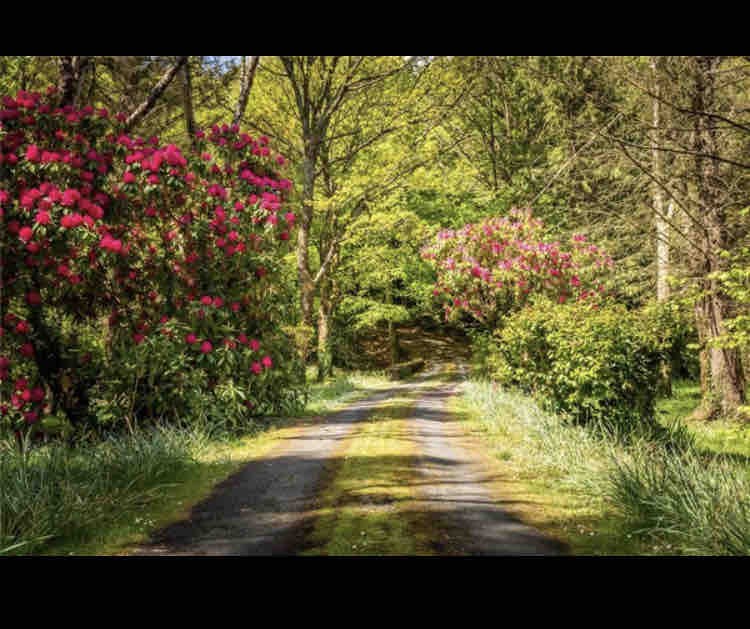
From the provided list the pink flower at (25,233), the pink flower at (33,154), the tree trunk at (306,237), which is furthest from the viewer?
the tree trunk at (306,237)

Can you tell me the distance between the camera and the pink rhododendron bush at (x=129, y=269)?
6145mm

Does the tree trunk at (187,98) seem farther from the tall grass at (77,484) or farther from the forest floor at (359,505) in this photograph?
the tall grass at (77,484)

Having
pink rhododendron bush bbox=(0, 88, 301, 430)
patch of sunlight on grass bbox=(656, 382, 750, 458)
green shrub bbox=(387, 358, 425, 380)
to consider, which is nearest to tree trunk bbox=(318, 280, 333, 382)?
green shrub bbox=(387, 358, 425, 380)

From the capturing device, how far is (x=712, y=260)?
26.8ft

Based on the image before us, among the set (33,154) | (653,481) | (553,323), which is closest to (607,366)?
(553,323)

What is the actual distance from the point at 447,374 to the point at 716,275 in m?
19.7

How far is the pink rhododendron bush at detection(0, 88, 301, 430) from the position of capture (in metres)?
6.14

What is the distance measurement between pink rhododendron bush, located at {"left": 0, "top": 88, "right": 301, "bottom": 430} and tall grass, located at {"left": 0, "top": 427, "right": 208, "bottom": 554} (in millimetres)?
1007

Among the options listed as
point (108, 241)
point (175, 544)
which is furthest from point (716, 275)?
point (108, 241)

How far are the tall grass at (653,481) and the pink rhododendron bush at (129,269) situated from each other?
13.7 feet

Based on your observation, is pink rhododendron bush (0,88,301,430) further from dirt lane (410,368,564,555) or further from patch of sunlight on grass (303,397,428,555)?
dirt lane (410,368,564,555)

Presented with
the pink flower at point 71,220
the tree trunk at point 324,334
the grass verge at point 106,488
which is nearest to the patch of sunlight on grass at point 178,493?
the grass verge at point 106,488

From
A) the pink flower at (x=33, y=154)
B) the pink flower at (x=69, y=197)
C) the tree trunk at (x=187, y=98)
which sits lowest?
the pink flower at (x=69, y=197)

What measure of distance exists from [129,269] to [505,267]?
26.0 feet
